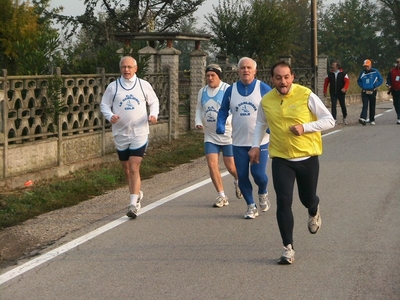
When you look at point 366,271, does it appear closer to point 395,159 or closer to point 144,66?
point 395,159

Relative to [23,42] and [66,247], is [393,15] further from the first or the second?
[66,247]

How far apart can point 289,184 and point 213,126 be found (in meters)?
3.34

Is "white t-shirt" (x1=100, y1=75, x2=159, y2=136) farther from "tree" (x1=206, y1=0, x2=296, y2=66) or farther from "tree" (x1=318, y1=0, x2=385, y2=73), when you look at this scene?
"tree" (x1=318, y1=0, x2=385, y2=73)

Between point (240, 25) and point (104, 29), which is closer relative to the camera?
point (240, 25)

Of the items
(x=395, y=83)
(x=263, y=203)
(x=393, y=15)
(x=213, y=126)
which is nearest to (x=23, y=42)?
(x=213, y=126)

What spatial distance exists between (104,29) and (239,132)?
34.0 metres

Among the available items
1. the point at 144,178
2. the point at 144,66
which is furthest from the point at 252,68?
the point at 144,66

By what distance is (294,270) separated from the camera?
7.50 m

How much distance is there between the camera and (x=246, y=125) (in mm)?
10086

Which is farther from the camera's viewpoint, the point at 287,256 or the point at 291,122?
the point at 291,122

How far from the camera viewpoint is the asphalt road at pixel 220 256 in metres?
6.91

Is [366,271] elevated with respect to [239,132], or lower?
lower

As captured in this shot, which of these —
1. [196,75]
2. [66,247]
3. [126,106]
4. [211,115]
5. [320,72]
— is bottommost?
[66,247]

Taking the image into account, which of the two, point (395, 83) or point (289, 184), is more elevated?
point (395, 83)
